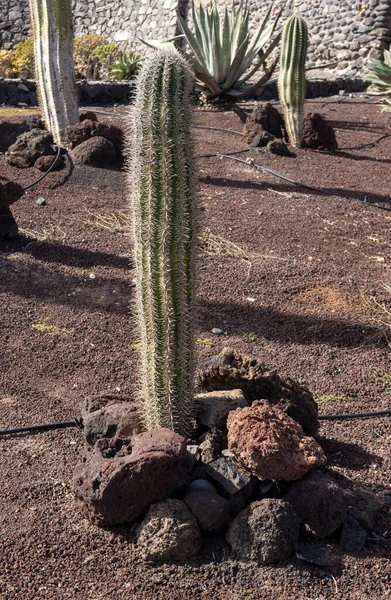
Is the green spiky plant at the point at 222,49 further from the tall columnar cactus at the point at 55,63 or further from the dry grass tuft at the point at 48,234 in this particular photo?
the dry grass tuft at the point at 48,234

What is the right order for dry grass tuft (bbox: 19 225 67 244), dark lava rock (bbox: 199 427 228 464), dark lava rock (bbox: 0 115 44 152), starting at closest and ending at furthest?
1. dark lava rock (bbox: 199 427 228 464)
2. dry grass tuft (bbox: 19 225 67 244)
3. dark lava rock (bbox: 0 115 44 152)

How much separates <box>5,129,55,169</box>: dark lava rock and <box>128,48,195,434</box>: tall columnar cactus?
4.57 metres

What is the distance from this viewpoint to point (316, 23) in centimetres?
1491

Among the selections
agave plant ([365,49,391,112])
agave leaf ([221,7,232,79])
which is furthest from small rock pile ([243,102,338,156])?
agave plant ([365,49,391,112])

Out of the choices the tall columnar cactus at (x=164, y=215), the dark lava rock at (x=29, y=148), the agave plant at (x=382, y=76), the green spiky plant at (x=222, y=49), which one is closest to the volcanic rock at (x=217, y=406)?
the tall columnar cactus at (x=164, y=215)

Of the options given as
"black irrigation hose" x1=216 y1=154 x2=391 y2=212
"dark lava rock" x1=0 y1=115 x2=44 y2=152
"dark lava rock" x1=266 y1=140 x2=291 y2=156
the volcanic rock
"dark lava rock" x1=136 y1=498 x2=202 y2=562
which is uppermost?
"dark lava rock" x1=0 y1=115 x2=44 y2=152

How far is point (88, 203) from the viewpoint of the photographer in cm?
600

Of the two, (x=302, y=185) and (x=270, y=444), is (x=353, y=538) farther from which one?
(x=302, y=185)

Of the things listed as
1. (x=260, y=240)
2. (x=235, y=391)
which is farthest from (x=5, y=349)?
(x=260, y=240)

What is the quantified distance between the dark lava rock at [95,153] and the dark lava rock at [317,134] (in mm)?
2425

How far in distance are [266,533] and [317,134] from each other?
21.4 feet

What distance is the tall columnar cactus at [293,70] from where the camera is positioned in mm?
7969

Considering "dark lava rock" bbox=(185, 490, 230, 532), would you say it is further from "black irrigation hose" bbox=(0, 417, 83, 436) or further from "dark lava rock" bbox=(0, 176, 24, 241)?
"dark lava rock" bbox=(0, 176, 24, 241)

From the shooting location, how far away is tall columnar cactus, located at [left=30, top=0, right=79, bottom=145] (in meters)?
7.01
